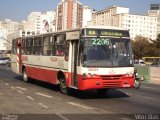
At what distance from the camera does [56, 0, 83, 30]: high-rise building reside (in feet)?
313

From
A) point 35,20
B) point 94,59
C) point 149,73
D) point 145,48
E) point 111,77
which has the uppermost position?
point 35,20

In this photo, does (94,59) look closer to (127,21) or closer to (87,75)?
(87,75)

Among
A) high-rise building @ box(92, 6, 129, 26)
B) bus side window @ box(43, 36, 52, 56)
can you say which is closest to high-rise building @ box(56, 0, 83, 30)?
high-rise building @ box(92, 6, 129, 26)

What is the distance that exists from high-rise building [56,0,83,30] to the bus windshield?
7822 cm

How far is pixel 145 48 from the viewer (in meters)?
118

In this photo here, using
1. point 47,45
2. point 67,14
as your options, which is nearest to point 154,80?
point 47,45

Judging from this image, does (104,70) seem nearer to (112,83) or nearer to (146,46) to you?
(112,83)

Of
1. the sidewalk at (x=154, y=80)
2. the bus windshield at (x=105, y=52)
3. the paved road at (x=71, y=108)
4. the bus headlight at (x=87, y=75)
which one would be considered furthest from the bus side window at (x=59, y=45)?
the sidewalk at (x=154, y=80)

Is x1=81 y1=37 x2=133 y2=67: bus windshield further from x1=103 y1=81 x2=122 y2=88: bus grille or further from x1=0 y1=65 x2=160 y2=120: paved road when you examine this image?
x1=0 y1=65 x2=160 y2=120: paved road

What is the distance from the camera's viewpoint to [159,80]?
97.8 feet

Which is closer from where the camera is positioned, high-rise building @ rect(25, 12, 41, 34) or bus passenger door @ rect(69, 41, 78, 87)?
bus passenger door @ rect(69, 41, 78, 87)

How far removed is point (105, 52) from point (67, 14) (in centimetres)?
8226

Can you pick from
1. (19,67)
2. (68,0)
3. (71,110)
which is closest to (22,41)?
(19,67)

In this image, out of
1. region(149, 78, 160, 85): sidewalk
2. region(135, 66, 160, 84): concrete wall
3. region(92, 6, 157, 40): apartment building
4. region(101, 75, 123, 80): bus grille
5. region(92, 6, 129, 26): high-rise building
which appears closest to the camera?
region(101, 75, 123, 80): bus grille
